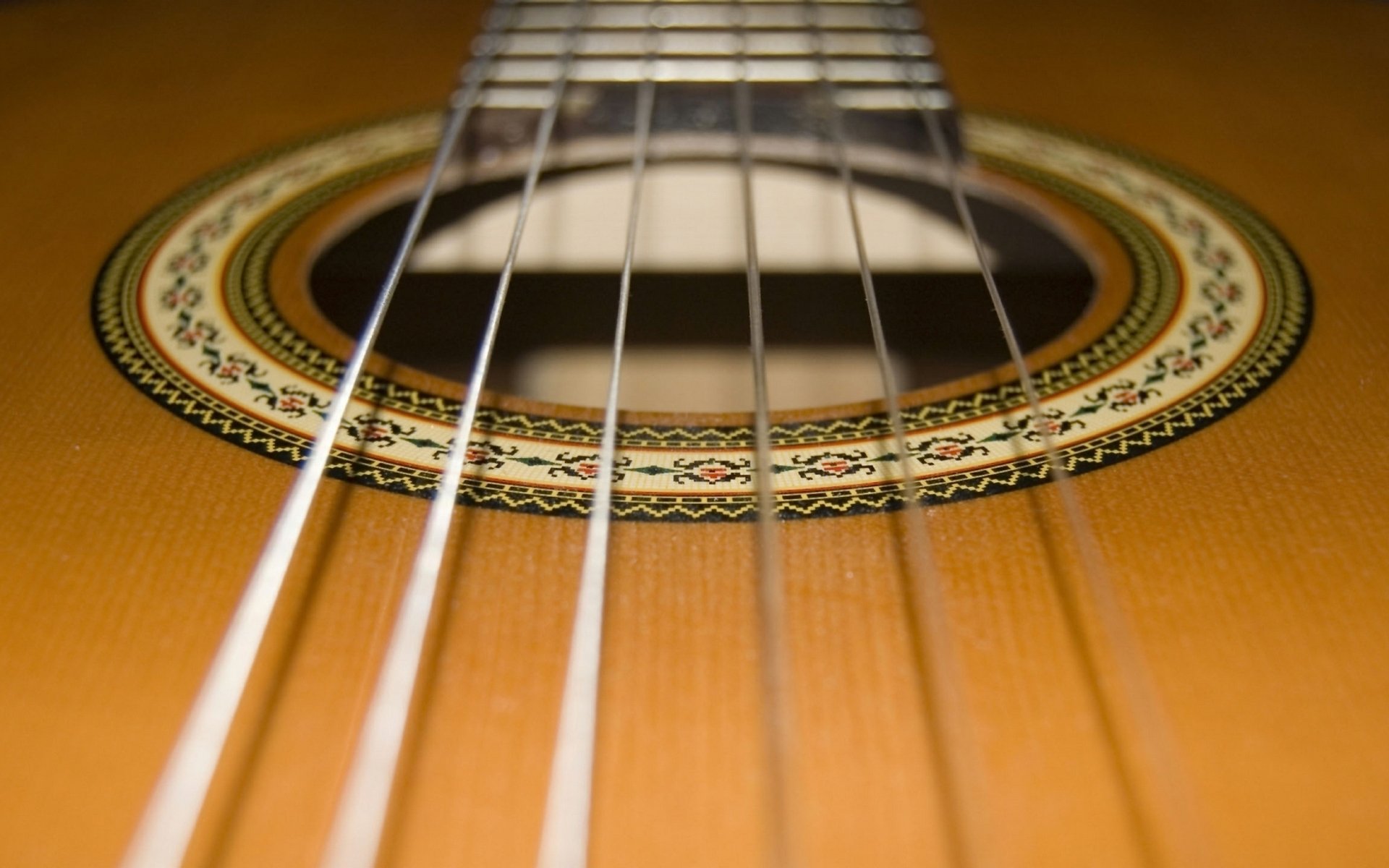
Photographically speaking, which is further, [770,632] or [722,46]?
[722,46]

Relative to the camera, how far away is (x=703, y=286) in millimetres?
1206

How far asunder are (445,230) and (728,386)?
408 millimetres

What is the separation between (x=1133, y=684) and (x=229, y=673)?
0.45 metres

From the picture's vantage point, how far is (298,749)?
24.1 inches

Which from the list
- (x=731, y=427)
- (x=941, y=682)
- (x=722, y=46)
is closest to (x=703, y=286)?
(x=731, y=427)

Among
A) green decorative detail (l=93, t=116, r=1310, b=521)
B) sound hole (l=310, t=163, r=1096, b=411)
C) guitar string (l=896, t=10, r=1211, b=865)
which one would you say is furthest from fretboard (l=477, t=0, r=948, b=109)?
guitar string (l=896, t=10, r=1211, b=865)

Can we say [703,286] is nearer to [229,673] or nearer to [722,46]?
[722,46]

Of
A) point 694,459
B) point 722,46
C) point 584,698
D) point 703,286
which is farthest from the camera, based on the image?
point 722,46

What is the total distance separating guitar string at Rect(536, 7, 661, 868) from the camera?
569 mm

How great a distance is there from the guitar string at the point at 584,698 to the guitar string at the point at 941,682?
0.16 meters

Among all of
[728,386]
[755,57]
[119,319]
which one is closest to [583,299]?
[728,386]

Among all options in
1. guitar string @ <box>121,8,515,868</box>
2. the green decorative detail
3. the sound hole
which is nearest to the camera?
guitar string @ <box>121,8,515,868</box>

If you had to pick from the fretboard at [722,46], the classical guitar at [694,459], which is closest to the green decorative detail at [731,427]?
the classical guitar at [694,459]

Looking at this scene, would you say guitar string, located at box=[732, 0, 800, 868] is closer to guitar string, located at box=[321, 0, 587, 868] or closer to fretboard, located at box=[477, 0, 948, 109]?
guitar string, located at box=[321, 0, 587, 868]
